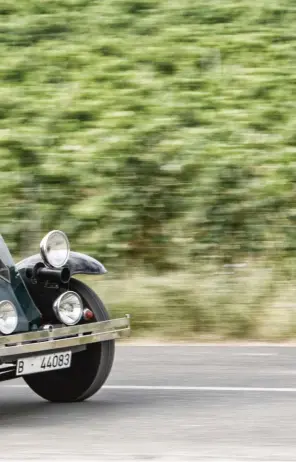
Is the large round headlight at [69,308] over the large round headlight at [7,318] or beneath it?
over

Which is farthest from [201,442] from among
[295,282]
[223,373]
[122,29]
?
[122,29]

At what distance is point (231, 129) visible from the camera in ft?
48.8

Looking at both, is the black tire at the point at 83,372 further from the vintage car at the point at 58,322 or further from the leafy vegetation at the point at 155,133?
the leafy vegetation at the point at 155,133

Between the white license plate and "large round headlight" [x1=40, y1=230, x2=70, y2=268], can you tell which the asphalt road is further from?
"large round headlight" [x1=40, y1=230, x2=70, y2=268]

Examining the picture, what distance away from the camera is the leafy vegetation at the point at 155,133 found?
13.3 m

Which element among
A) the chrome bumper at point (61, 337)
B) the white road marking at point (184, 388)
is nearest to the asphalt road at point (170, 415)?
the white road marking at point (184, 388)

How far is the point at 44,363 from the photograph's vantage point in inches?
265

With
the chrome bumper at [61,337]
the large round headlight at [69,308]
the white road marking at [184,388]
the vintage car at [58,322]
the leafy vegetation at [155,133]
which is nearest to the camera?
the chrome bumper at [61,337]

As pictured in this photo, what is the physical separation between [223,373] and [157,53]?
31.0 ft

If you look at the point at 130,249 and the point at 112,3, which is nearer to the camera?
the point at 130,249

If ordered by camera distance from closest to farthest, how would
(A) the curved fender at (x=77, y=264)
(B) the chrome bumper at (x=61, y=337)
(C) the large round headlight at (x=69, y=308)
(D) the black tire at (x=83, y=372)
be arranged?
(B) the chrome bumper at (x=61, y=337)
(C) the large round headlight at (x=69, y=308)
(D) the black tire at (x=83, y=372)
(A) the curved fender at (x=77, y=264)

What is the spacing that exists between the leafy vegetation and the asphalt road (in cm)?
197

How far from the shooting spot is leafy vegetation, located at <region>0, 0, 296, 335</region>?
523 inches

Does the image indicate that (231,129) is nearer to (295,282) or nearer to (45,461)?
(295,282)
